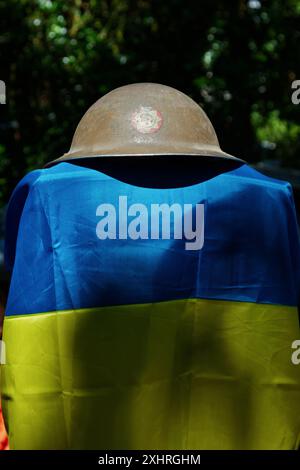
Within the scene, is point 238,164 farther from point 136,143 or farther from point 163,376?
point 163,376

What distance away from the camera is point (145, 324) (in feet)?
8.73

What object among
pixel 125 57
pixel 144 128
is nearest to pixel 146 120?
pixel 144 128

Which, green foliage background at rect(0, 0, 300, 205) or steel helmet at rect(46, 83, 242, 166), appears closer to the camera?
steel helmet at rect(46, 83, 242, 166)

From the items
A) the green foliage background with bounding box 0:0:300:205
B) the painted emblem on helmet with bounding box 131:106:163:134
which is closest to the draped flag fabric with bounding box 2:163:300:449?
the painted emblem on helmet with bounding box 131:106:163:134

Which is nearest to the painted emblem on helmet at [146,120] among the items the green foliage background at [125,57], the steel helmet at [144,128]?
the steel helmet at [144,128]

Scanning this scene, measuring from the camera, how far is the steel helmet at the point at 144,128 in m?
2.65

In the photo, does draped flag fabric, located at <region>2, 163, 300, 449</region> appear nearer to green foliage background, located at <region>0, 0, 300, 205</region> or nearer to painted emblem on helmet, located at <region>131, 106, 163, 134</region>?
painted emblem on helmet, located at <region>131, 106, 163, 134</region>

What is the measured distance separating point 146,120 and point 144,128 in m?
0.04

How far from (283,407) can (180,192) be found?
3.24 feet

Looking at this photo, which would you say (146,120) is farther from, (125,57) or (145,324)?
(125,57)

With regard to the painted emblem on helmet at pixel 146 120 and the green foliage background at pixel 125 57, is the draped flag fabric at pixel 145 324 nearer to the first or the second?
the painted emblem on helmet at pixel 146 120

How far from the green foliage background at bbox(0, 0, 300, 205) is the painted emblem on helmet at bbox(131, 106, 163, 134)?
3.14 metres

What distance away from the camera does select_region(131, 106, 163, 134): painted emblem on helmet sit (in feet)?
8.81

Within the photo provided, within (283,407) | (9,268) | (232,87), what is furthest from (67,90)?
(283,407)
